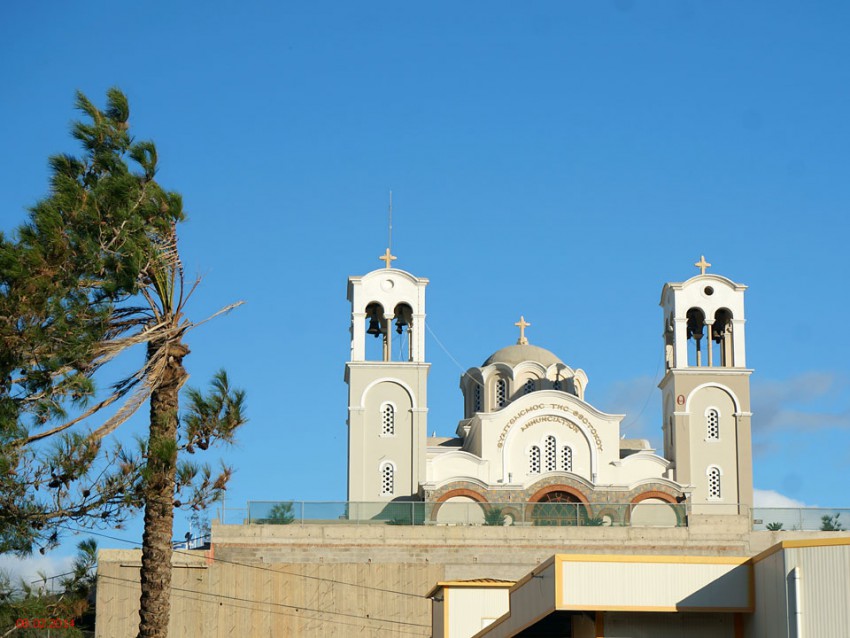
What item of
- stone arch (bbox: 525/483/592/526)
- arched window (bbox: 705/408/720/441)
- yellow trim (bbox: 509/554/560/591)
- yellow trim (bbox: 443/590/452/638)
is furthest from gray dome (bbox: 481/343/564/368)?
yellow trim (bbox: 509/554/560/591)

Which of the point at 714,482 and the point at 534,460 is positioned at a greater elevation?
the point at 534,460

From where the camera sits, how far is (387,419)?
180 feet

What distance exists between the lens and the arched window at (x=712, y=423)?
55.2 metres

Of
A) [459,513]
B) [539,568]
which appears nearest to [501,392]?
[459,513]

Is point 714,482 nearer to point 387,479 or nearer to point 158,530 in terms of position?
point 387,479

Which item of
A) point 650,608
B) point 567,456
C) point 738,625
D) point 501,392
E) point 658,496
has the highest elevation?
point 501,392

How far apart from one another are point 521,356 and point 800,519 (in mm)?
13784

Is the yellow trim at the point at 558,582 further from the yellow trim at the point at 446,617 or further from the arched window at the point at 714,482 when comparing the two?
the arched window at the point at 714,482

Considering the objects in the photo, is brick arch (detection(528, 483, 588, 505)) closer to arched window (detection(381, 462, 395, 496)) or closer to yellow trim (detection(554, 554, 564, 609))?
arched window (detection(381, 462, 395, 496))

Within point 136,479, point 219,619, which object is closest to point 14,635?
point 136,479

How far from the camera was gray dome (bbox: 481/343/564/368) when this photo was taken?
60781mm

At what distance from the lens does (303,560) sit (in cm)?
4850

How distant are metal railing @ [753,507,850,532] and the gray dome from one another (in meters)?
12.2

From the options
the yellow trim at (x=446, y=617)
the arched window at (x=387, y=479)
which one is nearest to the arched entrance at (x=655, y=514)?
the arched window at (x=387, y=479)
